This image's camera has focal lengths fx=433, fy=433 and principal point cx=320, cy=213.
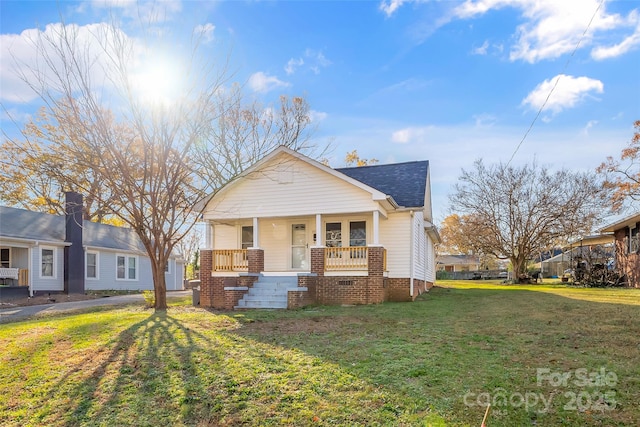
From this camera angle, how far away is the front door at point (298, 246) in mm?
16344

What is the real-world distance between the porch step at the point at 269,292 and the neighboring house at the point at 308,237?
0.03m

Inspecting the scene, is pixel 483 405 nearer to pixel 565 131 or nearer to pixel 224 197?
pixel 565 131

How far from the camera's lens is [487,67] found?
1298 cm

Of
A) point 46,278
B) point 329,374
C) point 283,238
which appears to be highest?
point 283,238

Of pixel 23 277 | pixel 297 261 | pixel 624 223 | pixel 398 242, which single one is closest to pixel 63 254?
pixel 23 277

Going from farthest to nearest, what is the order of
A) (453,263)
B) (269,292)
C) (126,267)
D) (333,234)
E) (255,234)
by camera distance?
(453,263), (126,267), (333,234), (255,234), (269,292)

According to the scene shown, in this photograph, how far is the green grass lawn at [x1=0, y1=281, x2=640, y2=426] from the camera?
432 cm

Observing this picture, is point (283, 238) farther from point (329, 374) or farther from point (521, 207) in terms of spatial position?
point (521, 207)

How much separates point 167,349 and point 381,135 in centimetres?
1407

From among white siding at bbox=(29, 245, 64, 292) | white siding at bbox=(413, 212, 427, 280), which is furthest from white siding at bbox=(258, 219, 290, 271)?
white siding at bbox=(29, 245, 64, 292)

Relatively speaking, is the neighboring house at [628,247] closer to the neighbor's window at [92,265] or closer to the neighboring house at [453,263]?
the neighbor's window at [92,265]

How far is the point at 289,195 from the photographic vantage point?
1494 cm

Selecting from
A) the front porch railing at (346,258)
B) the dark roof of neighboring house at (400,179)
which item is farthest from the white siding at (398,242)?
the front porch railing at (346,258)

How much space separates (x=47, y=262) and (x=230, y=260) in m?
11.2
